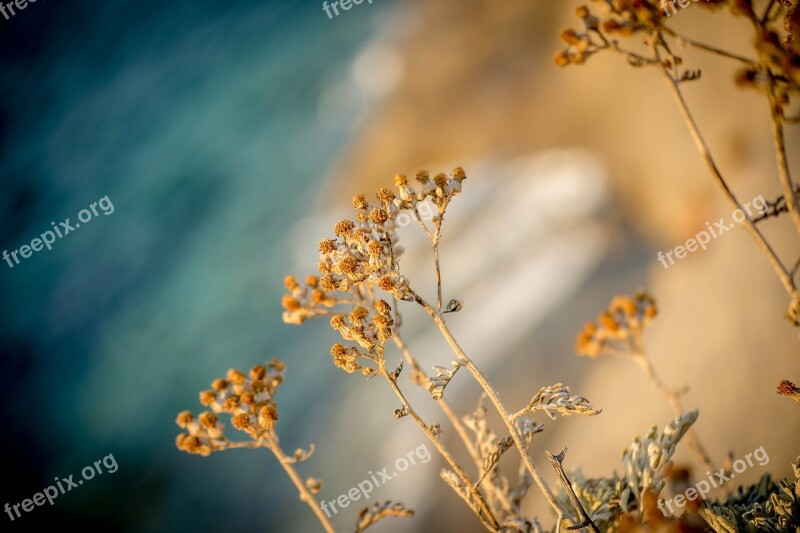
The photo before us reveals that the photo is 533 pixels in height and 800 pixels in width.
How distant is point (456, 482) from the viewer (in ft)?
3.96

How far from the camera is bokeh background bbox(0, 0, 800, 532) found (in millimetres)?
3779

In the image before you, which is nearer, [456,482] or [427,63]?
[456,482]

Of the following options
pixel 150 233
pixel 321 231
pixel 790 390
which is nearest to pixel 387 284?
pixel 790 390

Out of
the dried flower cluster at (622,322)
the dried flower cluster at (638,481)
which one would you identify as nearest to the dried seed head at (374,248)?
the dried flower cluster at (638,481)

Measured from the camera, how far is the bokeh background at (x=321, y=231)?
12.4 ft

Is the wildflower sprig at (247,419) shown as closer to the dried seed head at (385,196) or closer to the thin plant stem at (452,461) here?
the thin plant stem at (452,461)

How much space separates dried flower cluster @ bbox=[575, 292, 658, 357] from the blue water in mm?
3665

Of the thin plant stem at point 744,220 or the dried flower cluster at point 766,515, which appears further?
the dried flower cluster at point 766,515

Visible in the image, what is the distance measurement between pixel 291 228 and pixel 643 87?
14.3 feet

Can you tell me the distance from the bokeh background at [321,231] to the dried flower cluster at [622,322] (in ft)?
3.40

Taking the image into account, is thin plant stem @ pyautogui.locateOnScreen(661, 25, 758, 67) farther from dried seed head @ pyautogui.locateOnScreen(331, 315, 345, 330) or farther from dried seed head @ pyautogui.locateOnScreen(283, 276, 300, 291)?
dried seed head @ pyautogui.locateOnScreen(283, 276, 300, 291)

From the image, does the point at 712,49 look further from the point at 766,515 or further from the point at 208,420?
the point at 208,420

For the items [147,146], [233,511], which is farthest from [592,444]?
[147,146]

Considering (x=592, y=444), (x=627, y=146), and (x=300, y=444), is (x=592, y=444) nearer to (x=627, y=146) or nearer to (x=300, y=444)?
(x=300, y=444)
